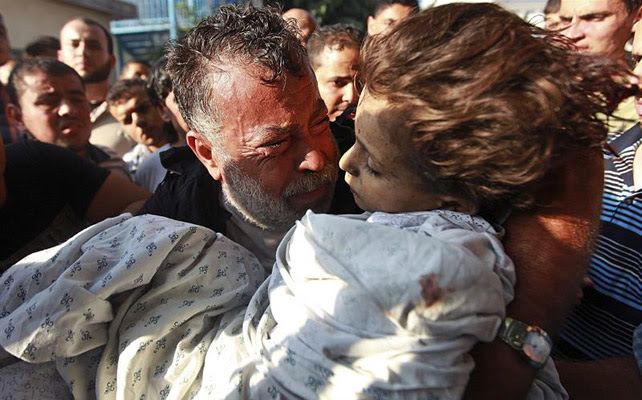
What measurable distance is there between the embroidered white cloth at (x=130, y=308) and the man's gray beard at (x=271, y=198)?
53 cm

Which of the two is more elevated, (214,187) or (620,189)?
(620,189)

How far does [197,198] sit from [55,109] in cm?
221

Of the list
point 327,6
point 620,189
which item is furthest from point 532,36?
point 327,6

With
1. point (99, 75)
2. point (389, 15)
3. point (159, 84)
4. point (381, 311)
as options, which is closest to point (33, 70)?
point (159, 84)

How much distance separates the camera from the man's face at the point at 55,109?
390cm

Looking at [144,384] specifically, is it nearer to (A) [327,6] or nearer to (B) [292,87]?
(B) [292,87]

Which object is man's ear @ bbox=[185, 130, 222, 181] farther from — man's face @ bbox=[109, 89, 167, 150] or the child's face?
man's face @ bbox=[109, 89, 167, 150]

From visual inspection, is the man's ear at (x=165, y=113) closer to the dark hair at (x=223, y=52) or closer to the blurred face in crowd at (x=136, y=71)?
the dark hair at (x=223, y=52)

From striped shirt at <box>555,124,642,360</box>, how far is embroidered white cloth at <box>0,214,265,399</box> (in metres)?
1.22

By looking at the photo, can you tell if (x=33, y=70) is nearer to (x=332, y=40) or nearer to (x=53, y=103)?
(x=53, y=103)

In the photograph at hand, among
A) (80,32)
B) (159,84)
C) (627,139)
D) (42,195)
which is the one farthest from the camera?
(80,32)

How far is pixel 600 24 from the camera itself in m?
3.51

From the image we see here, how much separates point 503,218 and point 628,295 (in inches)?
27.5

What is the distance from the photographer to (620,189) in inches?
79.3
